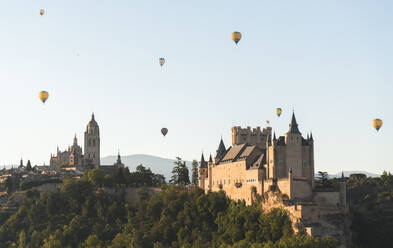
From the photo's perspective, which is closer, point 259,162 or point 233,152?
point 259,162

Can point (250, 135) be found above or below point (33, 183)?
above

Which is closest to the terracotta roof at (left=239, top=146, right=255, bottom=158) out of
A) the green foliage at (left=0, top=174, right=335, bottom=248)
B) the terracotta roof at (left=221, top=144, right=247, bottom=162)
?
the terracotta roof at (left=221, top=144, right=247, bottom=162)

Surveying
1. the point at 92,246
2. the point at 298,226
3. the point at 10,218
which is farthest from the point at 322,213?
the point at 10,218

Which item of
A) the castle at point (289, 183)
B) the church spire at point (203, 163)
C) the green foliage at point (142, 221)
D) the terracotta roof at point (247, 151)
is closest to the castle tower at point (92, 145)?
the green foliage at point (142, 221)

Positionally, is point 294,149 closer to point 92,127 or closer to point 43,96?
point 43,96

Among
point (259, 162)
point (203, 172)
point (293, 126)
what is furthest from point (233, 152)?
point (293, 126)

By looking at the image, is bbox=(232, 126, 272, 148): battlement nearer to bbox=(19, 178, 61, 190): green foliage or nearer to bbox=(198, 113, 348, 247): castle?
bbox=(198, 113, 348, 247): castle

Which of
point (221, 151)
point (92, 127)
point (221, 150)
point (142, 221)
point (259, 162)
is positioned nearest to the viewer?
point (259, 162)

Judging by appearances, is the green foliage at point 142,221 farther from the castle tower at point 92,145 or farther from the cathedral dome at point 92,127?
the cathedral dome at point 92,127
